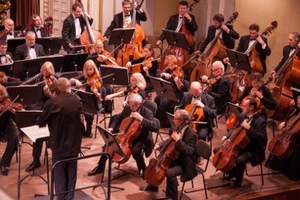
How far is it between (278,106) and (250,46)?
146 centimetres

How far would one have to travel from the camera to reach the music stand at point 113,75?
8.13 metres

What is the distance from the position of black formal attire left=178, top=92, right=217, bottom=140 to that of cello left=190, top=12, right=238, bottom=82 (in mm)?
A: 1648

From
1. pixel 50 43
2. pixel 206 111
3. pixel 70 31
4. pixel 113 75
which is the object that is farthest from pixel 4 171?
pixel 70 31

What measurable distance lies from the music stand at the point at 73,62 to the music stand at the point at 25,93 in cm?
144

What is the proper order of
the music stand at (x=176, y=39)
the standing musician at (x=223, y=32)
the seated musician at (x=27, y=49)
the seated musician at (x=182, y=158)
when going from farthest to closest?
the standing musician at (x=223, y=32), the music stand at (x=176, y=39), the seated musician at (x=27, y=49), the seated musician at (x=182, y=158)

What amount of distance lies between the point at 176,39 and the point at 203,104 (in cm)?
236

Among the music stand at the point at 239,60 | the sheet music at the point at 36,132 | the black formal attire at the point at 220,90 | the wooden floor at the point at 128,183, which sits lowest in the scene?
the wooden floor at the point at 128,183

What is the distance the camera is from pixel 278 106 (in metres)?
8.28

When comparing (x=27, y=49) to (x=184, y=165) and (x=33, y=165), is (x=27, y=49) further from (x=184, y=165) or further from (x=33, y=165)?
(x=184, y=165)

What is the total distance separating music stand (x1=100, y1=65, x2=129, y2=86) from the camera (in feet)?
26.7

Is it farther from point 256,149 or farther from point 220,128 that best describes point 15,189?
point 220,128

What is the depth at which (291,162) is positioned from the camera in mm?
7465

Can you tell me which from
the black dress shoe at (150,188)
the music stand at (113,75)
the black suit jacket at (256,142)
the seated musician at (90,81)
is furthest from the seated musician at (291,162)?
the seated musician at (90,81)

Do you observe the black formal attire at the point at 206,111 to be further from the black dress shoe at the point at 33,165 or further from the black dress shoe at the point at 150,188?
the black dress shoe at the point at 33,165
